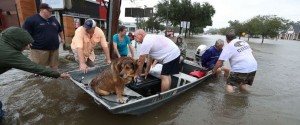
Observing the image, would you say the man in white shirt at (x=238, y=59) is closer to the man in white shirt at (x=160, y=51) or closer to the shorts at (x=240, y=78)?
the shorts at (x=240, y=78)

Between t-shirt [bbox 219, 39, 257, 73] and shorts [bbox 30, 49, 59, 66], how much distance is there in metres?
4.46

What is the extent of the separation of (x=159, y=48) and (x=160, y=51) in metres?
0.08

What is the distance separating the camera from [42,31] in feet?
15.4

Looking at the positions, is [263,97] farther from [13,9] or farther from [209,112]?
[13,9]

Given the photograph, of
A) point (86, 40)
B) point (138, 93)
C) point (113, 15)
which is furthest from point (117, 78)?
point (113, 15)

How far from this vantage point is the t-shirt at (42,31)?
4539 mm

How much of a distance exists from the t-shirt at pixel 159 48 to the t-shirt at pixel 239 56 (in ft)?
4.37

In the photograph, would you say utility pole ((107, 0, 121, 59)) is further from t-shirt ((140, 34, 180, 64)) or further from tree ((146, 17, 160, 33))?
tree ((146, 17, 160, 33))

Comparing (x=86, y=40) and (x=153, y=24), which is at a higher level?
(x=153, y=24)

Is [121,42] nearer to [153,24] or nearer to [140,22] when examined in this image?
[140,22]

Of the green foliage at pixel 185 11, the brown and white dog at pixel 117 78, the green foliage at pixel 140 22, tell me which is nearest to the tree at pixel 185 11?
the green foliage at pixel 185 11

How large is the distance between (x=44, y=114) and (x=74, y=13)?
14.5m

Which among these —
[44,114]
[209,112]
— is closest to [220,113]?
[209,112]

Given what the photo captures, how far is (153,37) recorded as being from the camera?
165 inches
